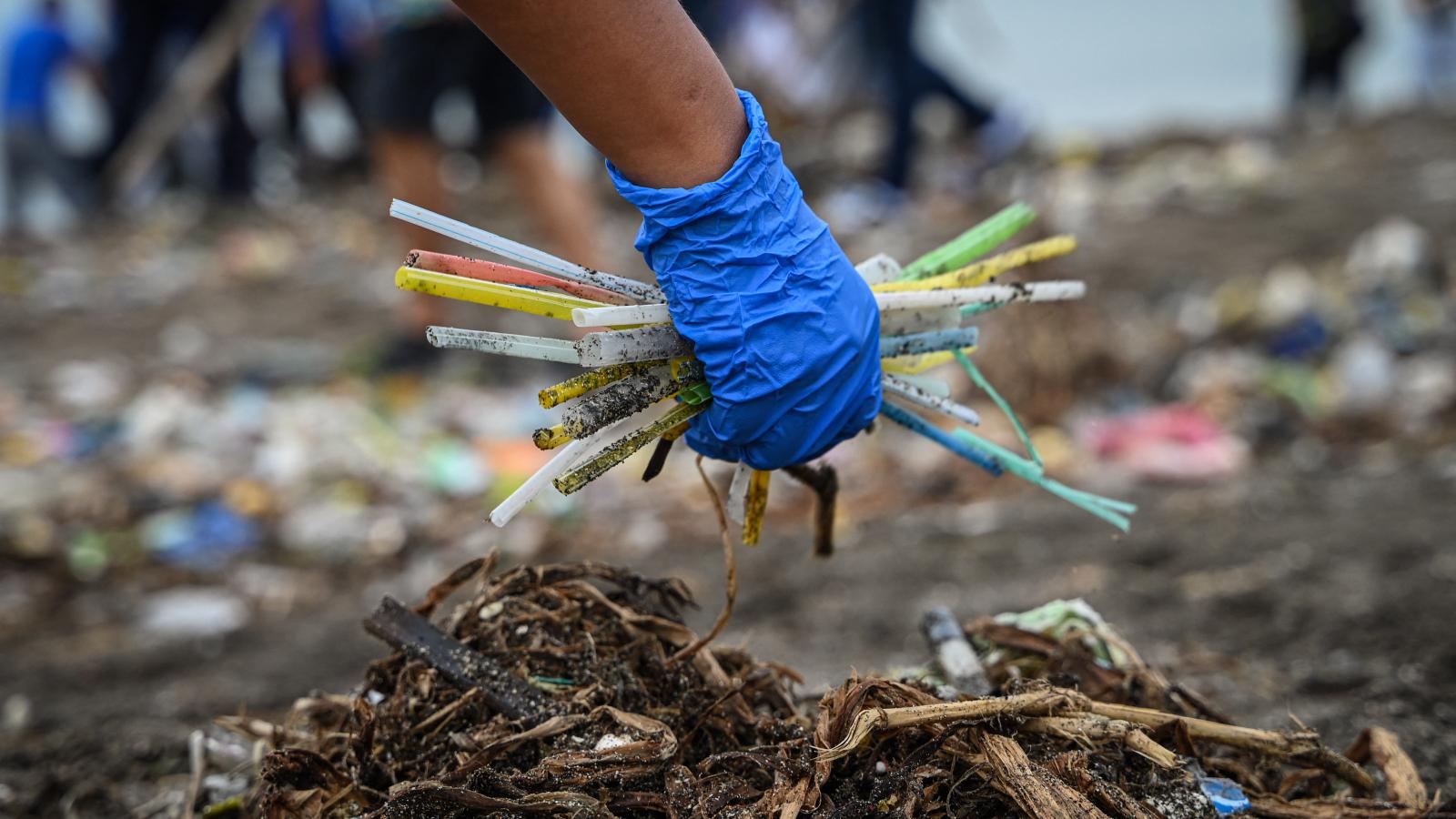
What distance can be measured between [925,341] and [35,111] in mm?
9523

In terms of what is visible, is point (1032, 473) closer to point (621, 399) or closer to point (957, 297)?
point (957, 297)

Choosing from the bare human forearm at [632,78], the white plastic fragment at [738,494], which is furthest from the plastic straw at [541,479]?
the bare human forearm at [632,78]

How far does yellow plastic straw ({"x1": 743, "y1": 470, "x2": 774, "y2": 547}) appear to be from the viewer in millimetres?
1486

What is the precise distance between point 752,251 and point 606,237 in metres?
6.92

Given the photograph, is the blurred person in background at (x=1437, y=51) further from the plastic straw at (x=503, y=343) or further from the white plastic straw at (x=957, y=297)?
the plastic straw at (x=503, y=343)

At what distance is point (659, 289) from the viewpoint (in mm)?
1391

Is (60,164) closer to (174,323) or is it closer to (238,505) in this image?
(174,323)

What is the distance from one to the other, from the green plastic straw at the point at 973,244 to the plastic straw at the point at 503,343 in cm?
52

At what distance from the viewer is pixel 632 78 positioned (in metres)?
1.22

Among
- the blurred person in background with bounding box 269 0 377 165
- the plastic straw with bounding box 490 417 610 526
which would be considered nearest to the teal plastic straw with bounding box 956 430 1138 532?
the plastic straw with bounding box 490 417 610 526

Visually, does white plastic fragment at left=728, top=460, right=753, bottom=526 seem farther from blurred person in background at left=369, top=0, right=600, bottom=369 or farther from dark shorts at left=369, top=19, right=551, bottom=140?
dark shorts at left=369, top=19, right=551, bottom=140

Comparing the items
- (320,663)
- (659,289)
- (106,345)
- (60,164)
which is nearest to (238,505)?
(320,663)

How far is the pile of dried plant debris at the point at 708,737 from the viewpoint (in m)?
1.23

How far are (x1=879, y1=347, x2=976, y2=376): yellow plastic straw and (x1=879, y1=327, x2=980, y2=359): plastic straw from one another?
2 cm
